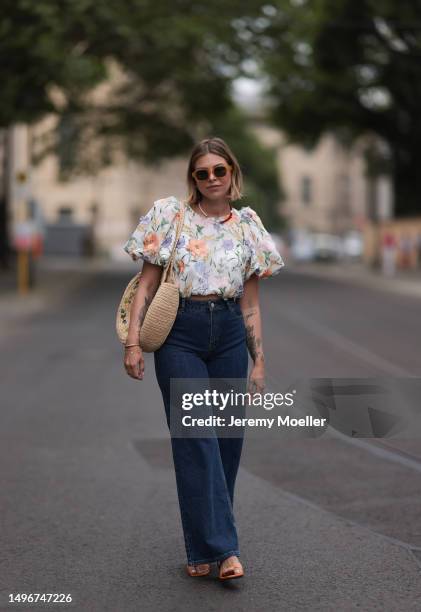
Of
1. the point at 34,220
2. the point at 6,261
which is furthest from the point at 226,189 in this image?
the point at 6,261

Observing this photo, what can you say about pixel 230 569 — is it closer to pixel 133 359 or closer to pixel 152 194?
pixel 133 359

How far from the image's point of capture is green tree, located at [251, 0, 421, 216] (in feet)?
105

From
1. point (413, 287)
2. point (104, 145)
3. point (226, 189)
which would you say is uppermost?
point (104, 145)

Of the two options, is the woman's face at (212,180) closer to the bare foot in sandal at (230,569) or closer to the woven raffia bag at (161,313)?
the woven raffia bag at (161,313)

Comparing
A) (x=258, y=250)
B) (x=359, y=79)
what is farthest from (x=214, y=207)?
(x=359, y=79)

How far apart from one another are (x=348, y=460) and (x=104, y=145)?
96.0ft

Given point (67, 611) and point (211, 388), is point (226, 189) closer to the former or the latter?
point (211, 388)

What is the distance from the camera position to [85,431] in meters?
7.52

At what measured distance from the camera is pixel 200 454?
401 cm

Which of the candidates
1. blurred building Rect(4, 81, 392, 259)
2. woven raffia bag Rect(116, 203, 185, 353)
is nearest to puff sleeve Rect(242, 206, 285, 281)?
woven raffia bag Rect(116, 203, 185, 353)

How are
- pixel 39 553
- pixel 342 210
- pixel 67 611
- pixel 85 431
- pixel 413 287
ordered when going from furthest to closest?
pixel 342 210, pixel 413 287, pixel 85 431, pixel 39 553, pixel 67 611

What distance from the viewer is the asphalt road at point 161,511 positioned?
3.94m

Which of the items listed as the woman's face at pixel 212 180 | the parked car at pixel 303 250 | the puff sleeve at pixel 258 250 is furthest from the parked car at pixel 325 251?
the woman's face at pixel 212 180

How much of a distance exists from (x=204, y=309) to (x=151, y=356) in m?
8.88
